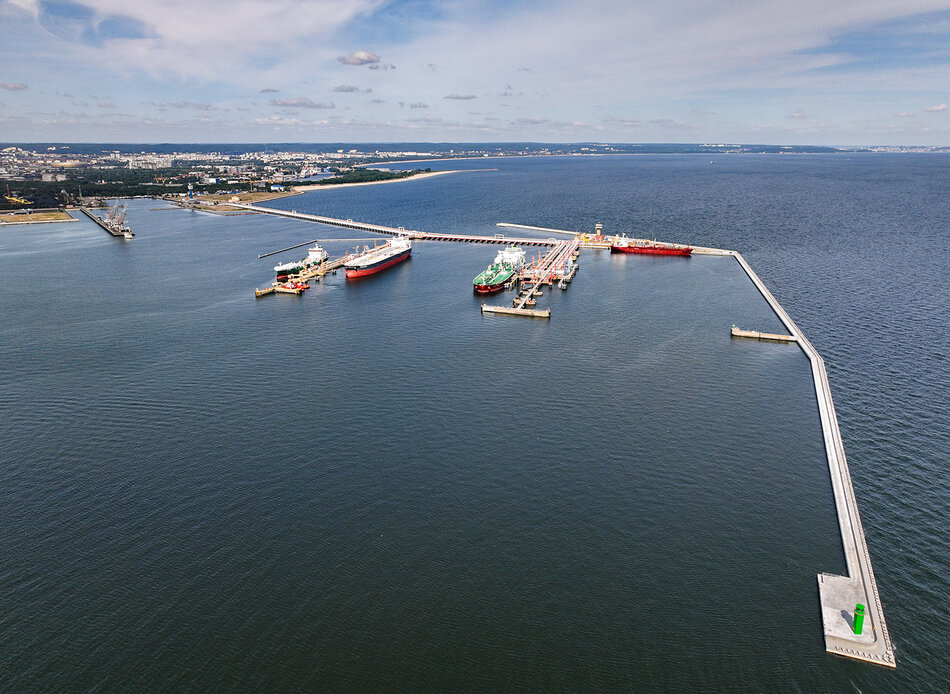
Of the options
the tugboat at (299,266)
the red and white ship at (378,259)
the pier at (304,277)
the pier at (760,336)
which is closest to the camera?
the pier at (760,336)

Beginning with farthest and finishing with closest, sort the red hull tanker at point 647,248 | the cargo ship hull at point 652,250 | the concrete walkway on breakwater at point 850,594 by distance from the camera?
the red hull tanker at point 647,248 → the cargo ship hull at point 652,250 → the concrete walkway on breakwater at point 850,594

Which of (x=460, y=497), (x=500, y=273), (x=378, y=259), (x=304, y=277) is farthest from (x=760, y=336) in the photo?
(x=304, y=277)

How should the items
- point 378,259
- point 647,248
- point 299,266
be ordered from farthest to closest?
point 647,248 → point 378,259 → point 299,266

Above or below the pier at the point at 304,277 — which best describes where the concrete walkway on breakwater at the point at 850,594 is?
below

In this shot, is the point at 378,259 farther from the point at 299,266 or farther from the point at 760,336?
the point at 760,336

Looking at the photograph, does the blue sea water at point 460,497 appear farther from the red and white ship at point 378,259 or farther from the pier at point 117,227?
the pier at point 117,227

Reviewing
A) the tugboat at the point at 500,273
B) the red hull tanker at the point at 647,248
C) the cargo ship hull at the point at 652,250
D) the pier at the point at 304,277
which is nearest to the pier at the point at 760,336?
the tugboat at the point at 500,273

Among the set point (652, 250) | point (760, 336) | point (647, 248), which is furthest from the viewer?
point (647, 248)
